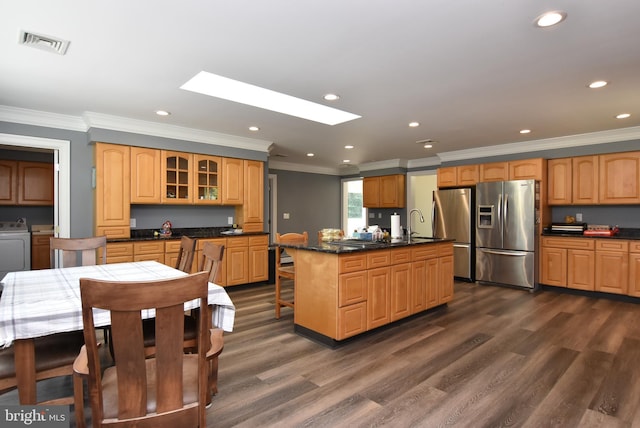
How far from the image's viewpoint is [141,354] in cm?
125

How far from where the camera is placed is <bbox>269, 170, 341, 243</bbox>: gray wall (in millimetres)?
8266

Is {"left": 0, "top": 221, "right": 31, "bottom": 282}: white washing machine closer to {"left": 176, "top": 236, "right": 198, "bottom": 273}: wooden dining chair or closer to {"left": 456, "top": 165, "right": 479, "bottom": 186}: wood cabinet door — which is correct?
{"left": 176, "top": 236, "right": 198, "bottom": 273}: wooden dining chair

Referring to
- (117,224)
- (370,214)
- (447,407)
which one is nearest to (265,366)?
(447,407)

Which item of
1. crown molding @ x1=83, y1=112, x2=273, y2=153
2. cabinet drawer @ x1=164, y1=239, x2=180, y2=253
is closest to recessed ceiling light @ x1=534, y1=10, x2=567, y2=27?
crown molding @ x1=83, y1=112, x2=273, y2=153

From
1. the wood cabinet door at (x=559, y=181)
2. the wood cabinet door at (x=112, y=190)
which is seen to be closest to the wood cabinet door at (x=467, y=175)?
the wood cabinet door at (x=559, y=181)

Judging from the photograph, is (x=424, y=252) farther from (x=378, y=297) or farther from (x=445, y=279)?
(x=378, y=297)

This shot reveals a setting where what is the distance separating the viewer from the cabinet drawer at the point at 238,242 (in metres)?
5.22

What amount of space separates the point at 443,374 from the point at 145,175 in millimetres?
4235

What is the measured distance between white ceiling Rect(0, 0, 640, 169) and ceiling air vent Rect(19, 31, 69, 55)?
0.20 feet

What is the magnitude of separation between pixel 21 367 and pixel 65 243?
5.21ft

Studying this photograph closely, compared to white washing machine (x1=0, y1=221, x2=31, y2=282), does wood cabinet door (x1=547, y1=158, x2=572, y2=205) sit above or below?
above

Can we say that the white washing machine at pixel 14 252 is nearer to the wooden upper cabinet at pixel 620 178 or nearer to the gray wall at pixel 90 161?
the gray wall at pixel 90 161

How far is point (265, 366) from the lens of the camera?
275 cm

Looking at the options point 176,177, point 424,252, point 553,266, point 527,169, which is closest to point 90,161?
point 176,177
